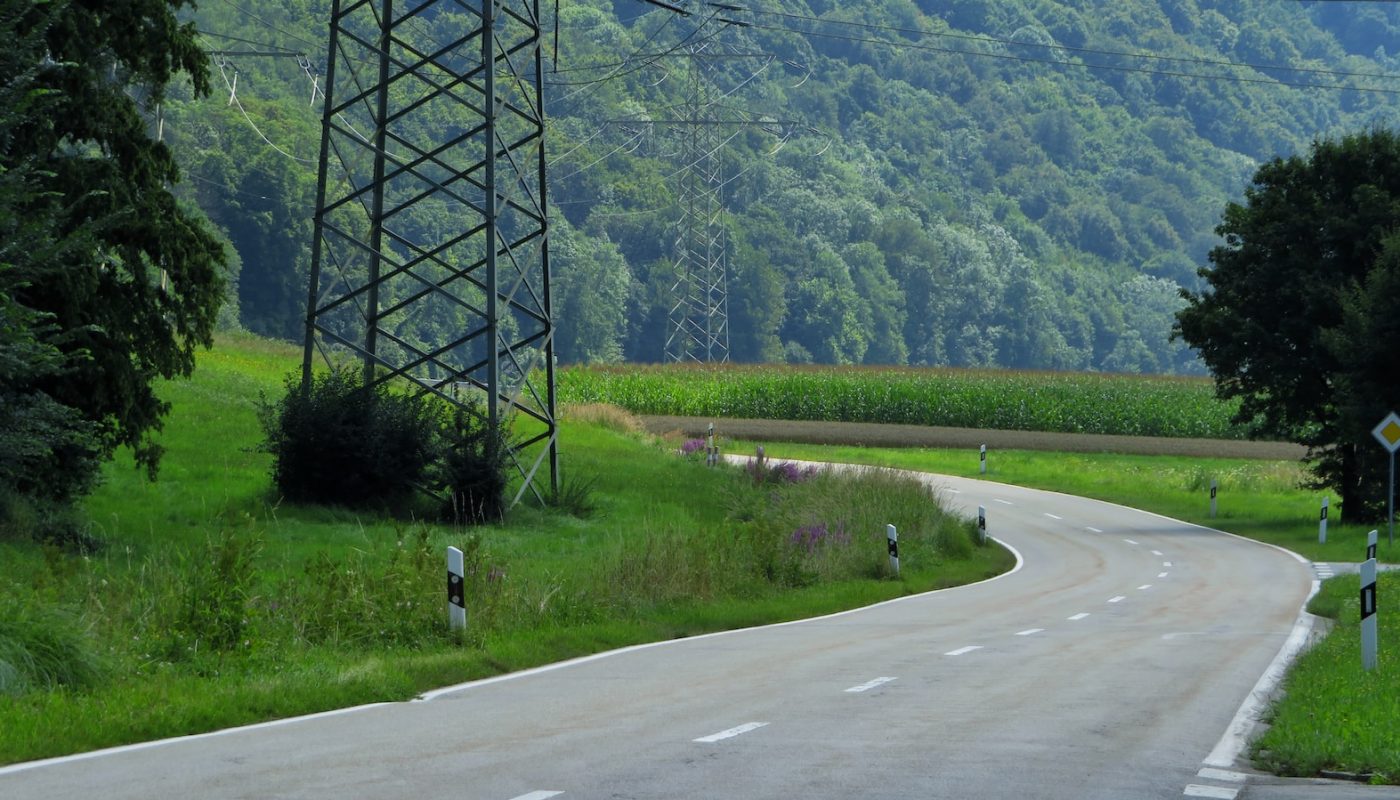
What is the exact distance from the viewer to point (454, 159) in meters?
118

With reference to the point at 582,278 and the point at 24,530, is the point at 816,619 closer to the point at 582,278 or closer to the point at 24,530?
the point at 24,530

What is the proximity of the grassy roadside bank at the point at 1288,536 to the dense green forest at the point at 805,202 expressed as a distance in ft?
99.6

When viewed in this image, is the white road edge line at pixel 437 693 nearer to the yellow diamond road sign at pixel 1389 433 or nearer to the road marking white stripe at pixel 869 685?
the road marking white stripe at pixel 869 685

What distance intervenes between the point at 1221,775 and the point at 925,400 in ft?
223

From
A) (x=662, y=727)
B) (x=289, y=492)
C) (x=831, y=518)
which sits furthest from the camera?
(x=831, y=518)

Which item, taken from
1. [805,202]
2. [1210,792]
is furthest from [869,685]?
[805,202]

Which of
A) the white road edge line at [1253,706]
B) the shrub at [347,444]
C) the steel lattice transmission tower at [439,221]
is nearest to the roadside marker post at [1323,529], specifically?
the steel lattice transmission tower at [439,221]

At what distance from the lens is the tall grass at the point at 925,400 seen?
75.9 m

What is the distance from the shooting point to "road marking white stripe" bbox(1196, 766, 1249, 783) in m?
10.4

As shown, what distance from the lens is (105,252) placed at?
22.0 meters

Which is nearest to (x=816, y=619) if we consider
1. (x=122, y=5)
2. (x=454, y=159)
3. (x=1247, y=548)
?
(x=122, y=5)

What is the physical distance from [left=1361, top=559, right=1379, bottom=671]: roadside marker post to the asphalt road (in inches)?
43.0

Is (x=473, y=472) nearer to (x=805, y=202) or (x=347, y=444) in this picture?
(x=347, y=444)

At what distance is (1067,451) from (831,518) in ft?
123
